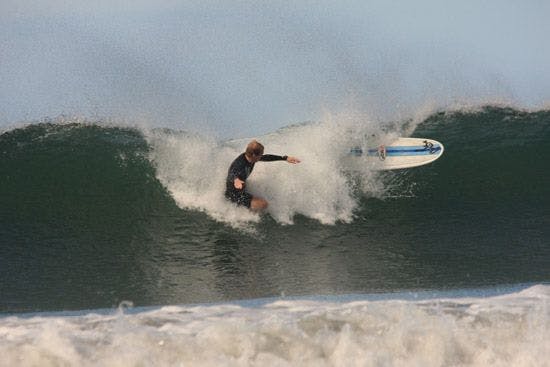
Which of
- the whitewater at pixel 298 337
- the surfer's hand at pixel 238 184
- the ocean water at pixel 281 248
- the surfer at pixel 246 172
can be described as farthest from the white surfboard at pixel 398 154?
the whitewater at pixel 298 337

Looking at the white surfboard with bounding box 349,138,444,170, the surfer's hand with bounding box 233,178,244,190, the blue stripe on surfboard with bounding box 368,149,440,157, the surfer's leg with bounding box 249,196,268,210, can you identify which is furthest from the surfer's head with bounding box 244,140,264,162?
the blue stripe on surfboard with bounding box 368,149,440,157

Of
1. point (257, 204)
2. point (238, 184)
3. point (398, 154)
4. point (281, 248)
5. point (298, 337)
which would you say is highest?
point (398, 154)

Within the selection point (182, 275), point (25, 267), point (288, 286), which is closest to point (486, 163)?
point (288, 286)

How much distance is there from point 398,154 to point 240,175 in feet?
8.57

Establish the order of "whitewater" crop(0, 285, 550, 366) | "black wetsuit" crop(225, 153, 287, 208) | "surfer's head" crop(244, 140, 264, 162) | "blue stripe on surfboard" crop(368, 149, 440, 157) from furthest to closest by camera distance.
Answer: "blue stripe on surfboard" crop(368, 149, 440, 157), "black wetsuit" crop(225, 153, 287, 208), "surfer's head" crop(244, 140, 264, 162), "whitewater" crop(0, 285, 550, 366)

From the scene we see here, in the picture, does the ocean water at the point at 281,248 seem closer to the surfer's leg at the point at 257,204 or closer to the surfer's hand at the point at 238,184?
the surfer's leg at the point at 257,204

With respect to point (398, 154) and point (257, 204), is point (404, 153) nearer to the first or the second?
point (398, 154)

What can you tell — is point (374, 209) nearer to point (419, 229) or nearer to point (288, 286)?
point (419, 229)

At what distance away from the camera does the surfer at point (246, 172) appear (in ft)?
27.9

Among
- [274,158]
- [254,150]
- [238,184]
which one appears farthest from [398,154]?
[238,184]

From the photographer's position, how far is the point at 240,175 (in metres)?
8.61

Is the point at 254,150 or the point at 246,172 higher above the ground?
the point at 254,150

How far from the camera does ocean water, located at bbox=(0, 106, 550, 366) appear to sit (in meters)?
5.37

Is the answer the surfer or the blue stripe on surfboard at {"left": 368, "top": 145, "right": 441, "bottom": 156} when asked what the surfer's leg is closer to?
the surfer
